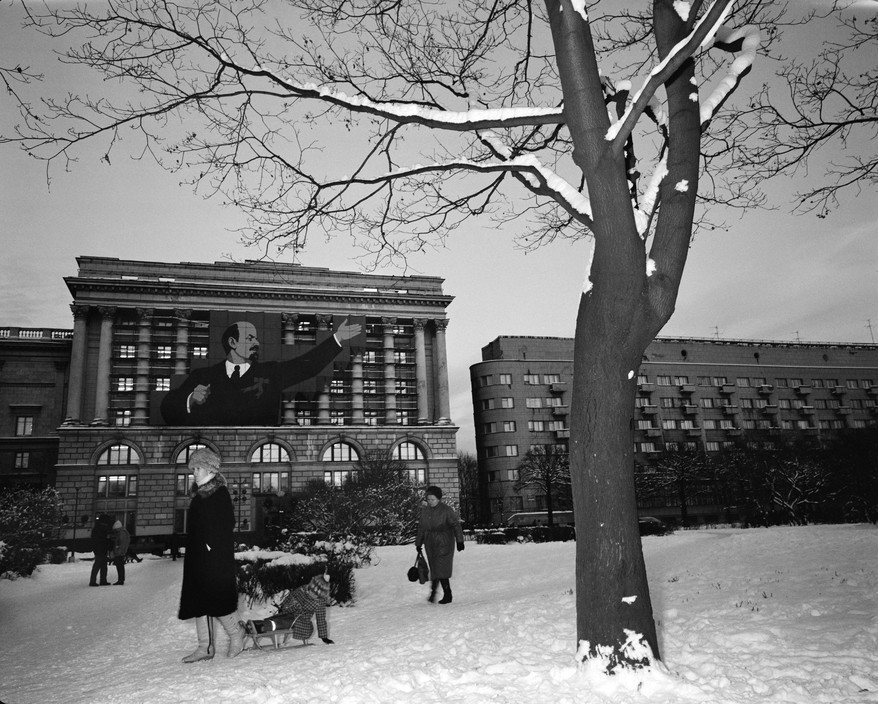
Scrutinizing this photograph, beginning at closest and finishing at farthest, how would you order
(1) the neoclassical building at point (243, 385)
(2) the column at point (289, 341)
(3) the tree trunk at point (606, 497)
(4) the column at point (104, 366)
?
(3) the tree trunk at point (606, 497)
(1) the neoclassical building at point (243, 385)
(4) the column at point (104, 366)
(2) the column at point (289, 341)

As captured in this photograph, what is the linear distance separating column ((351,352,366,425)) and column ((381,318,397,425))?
2609 mm

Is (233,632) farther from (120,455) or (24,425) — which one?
(24,425)

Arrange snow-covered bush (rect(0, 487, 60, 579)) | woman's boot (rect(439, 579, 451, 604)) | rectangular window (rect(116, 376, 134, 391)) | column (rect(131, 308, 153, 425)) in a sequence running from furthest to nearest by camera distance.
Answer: rectangular window (rect(116, 376, 134, 391)) → column (rect(131, 308, 153, 425)) → snow-covered bush (rect(0, 487, 60, 579)) → woman's boot (rect(439, 579, 451, 604))

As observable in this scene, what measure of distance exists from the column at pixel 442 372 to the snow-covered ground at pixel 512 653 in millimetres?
59350

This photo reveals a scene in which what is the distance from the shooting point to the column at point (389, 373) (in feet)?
229

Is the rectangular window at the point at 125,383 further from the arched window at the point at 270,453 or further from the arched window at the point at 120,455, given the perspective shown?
the arched window at the point at 270,453

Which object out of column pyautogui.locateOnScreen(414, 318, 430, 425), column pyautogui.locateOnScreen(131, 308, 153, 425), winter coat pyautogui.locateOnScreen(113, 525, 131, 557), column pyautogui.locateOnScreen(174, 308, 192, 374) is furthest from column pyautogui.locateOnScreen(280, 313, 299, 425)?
winter coat pyautogui.locateOnScreen(113, 525, 131, 557)

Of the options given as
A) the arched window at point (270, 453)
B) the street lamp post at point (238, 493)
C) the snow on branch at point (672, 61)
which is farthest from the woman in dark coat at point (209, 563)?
the arched window at point (270, 453)

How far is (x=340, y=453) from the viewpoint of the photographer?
6606cm

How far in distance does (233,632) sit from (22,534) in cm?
2091

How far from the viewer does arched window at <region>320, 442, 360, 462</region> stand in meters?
65.6

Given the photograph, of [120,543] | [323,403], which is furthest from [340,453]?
[120,543]

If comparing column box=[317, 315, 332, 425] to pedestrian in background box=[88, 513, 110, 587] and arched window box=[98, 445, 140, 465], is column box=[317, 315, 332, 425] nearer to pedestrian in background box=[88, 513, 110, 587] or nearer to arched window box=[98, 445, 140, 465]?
arched window box=[98, 445, 140, 465]

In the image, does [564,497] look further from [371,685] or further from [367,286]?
[371,685]
